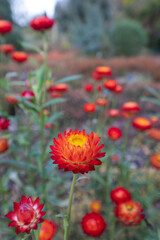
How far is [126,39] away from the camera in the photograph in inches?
398

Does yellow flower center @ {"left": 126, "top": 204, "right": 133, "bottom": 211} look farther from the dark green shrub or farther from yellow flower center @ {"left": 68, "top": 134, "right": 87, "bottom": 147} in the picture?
the dark green shrub

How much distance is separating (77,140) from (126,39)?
1041 cm

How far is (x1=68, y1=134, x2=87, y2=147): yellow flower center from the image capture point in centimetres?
65

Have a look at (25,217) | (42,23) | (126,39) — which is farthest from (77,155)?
(126,39)

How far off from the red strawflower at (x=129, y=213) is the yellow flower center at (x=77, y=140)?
2.03 ft

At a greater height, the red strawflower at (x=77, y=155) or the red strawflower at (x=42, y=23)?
the red strawflower at (x=42, y=23)

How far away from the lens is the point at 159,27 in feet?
43.1

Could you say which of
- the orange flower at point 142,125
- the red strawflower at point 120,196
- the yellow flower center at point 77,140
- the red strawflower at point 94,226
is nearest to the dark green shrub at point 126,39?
the orange flower at point 142,125

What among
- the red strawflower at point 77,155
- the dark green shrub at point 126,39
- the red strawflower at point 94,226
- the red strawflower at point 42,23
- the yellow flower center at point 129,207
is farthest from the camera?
the dark green shrub at point 126,39

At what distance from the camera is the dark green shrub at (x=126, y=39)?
33.5 feet

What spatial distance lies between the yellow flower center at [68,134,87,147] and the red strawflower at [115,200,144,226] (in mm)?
617

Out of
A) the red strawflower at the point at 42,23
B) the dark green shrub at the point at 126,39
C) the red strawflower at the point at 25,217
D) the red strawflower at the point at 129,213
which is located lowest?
the dark green shrub at the point at 126,39

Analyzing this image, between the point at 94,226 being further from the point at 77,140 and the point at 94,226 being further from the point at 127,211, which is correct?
the point at 77,140

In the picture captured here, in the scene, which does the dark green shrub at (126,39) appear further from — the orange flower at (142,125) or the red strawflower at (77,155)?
the red strawflower at (77,155)
